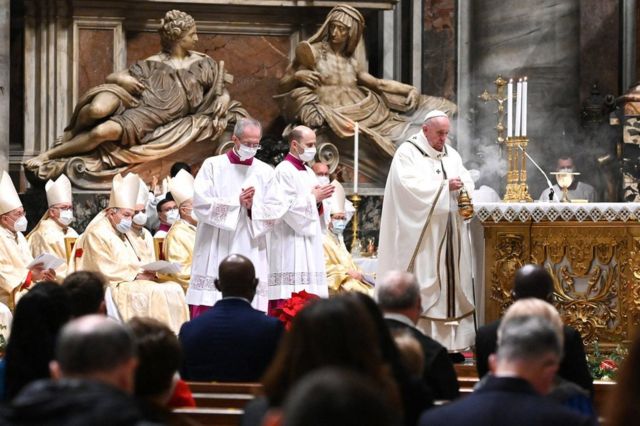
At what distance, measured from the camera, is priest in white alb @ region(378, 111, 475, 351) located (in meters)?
9.94

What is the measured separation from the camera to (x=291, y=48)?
1564cm

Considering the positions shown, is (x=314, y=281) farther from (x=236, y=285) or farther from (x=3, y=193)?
(x=236, y=285)

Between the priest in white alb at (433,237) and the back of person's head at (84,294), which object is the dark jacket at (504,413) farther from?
the priest in white alb at (433,237)

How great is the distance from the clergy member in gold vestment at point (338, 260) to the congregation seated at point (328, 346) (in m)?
7.69

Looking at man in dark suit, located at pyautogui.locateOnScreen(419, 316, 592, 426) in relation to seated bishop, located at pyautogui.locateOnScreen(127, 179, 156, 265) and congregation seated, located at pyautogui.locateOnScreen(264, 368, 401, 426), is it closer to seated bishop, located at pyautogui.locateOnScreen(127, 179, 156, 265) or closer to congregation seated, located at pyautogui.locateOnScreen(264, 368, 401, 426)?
congregation seated, located at pyautogui.locateOnScreen(264, 368, 401, 426)

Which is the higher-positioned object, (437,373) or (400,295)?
(400,295)

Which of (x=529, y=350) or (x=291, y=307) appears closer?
(x=529, y=350)

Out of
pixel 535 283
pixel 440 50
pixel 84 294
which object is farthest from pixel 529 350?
pixel 440 50

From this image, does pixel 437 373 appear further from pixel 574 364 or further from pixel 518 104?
pixel 518 104

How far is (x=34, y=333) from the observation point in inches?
205

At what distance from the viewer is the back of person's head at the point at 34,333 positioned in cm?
506

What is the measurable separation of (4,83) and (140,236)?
3032 mm

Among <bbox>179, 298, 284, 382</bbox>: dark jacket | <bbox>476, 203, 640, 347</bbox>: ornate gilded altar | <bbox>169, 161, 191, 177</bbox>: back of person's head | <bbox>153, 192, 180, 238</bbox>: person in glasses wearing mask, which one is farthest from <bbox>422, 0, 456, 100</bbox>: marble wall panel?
<bbox>179, 298, 284, 382</bbox>: dark jacket

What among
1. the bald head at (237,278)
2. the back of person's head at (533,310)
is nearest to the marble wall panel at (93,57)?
the bald head at (237,278)
